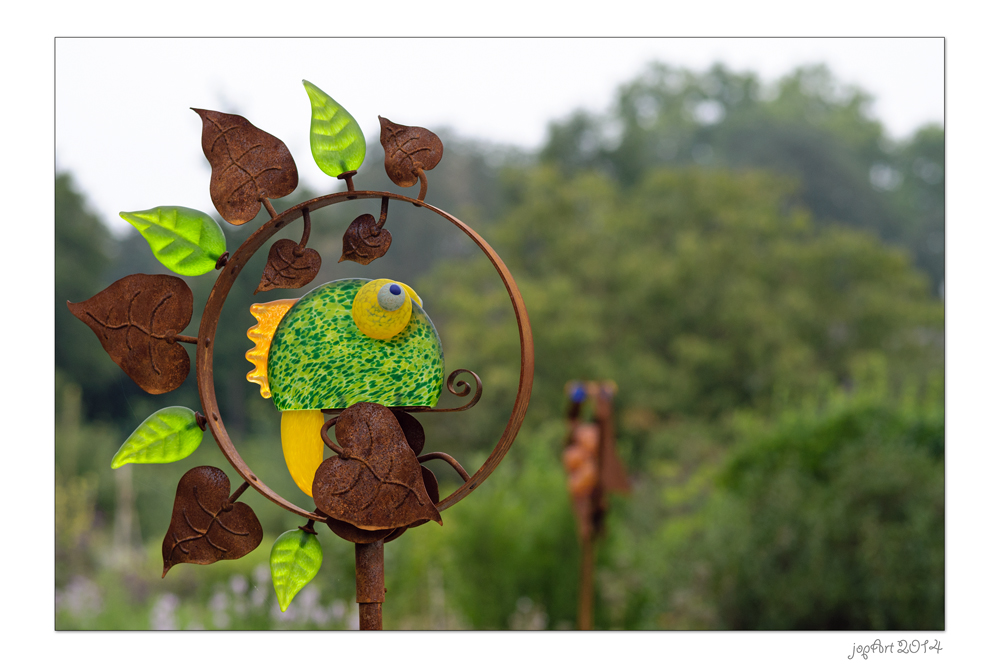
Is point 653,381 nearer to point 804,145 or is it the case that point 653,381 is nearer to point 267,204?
point 804,145

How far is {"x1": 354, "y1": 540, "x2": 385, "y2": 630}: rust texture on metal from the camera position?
3.55ft

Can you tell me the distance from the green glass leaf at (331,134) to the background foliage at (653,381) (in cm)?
255

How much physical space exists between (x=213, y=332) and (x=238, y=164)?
9.8 inches

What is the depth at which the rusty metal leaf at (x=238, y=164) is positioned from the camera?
1055mm

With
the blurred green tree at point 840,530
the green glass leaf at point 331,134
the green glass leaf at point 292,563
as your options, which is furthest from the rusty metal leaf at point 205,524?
the blurred green tree at point 840,530

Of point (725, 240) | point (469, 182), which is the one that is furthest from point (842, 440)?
point (469, 182)

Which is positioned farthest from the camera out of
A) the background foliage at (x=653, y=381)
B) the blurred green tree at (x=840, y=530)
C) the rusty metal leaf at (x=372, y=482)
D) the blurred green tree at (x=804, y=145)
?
the blurred green tree at (x=804, y=145)

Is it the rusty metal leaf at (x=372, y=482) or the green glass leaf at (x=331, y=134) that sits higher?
the green glass leaf at (x=331, y=134)

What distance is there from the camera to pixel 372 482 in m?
0.97

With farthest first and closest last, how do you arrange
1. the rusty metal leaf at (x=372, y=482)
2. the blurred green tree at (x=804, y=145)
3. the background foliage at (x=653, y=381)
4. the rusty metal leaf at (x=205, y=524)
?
the blurred green tree at (x=804, y=145) < the background foliage at (x=653, y=381) < the rusty metal leaf at (x=205, y=524) < the rusty metal leaf at (x=372, y=482)

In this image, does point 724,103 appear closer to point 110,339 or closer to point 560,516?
point 560,516

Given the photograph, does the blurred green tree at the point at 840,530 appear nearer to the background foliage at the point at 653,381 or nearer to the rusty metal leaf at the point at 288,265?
the background foliage at the point at 653,381

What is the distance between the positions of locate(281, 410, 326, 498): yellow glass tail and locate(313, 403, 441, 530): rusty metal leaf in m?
0.11

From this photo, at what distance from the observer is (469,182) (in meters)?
6.88
